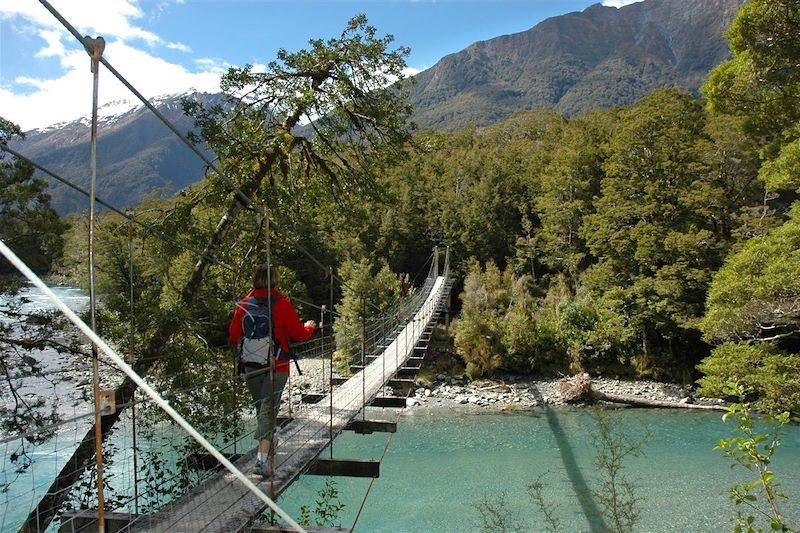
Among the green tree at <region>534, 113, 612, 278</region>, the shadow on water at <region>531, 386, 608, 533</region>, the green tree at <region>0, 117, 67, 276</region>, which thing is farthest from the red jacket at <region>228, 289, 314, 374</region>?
the green tree at <region>534, 113, 612, 278</region>

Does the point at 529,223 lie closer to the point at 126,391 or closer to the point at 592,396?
the point at 592,396

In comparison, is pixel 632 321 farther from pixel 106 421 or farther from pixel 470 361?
pixel 106 421

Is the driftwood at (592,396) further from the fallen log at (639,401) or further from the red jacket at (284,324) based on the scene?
the red jacket at (284,324)

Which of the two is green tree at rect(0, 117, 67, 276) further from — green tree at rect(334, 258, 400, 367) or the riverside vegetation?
green tree at rect(334, 258, 400, 367)

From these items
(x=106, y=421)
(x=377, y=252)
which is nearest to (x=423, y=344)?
(x=106, y=421)

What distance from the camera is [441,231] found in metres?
16.5

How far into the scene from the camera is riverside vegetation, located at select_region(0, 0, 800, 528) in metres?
3.61

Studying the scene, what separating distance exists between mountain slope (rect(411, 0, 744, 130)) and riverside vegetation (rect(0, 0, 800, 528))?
46436 mm

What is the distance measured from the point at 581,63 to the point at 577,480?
88101mm

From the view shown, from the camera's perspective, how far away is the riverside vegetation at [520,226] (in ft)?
11.8

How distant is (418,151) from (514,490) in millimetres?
4079

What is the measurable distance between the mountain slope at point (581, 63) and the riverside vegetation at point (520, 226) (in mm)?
46436

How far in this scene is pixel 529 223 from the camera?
15.1 m

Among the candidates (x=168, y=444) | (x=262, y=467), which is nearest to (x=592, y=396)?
(x=168, y=444)
